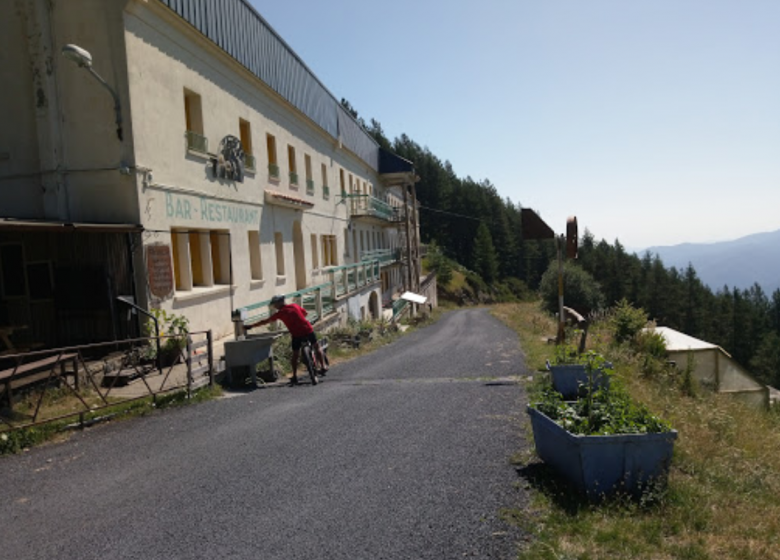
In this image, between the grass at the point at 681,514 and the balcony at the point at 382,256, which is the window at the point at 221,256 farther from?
the balcony at the point at 382,256

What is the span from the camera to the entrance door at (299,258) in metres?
21.0

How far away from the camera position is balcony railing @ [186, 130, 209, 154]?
41.9 ft

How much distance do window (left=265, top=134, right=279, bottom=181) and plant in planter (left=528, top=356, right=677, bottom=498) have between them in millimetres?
15120

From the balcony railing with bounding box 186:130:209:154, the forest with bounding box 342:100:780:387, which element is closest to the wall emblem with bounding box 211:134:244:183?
the balcony railing with bounding box 186:130:209:154

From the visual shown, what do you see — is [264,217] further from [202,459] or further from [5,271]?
[202,459]

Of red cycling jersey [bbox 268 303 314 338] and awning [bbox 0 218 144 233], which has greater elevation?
awning [bbox 0 218 144 233]

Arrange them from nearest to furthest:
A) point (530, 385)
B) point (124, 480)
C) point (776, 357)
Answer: point (124, 480), point (530, 385), point (776, 357)

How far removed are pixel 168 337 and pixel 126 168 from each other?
3.49 m

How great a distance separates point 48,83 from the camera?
10.7m

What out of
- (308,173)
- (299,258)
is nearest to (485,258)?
(308,173)

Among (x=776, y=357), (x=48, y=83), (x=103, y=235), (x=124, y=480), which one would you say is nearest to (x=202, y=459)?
(x=124, y=480)

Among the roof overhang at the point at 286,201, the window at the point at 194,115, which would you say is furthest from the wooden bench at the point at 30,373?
the roof overhang at the point at 286,201

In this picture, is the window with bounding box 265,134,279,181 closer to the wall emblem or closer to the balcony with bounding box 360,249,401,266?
the wall emblem

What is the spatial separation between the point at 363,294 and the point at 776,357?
245ft
